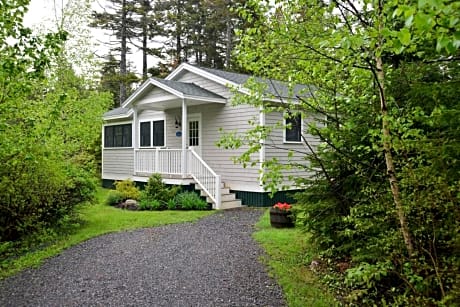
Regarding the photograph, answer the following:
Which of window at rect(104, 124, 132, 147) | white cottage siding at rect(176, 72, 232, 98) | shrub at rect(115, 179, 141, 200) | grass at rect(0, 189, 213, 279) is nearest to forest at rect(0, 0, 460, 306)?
grass at rect(0, 189, 213, 279)

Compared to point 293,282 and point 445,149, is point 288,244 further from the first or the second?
point 445,149

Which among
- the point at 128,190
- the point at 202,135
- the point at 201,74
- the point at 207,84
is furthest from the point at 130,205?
the point at 201,74

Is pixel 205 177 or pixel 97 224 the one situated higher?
pixel 205 177

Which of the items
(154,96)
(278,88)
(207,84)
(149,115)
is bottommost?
(149,115)

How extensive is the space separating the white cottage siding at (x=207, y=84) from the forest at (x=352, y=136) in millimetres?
5207

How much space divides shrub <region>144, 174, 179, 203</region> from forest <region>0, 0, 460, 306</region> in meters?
3.27

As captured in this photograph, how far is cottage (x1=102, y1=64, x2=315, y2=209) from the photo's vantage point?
35.1 feet

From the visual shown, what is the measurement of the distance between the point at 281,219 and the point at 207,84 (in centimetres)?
643

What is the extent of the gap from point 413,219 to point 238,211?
705 cm

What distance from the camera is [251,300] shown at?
386 centimetres

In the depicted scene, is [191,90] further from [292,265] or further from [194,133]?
[292,265]

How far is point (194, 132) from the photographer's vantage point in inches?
509

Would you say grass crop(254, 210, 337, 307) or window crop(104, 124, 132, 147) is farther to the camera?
window crop(104, 124, 132, 147)

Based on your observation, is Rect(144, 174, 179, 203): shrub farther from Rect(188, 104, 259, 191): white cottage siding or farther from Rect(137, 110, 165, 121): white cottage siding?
Rect(137, 110, 165, 121): white cottage siding
